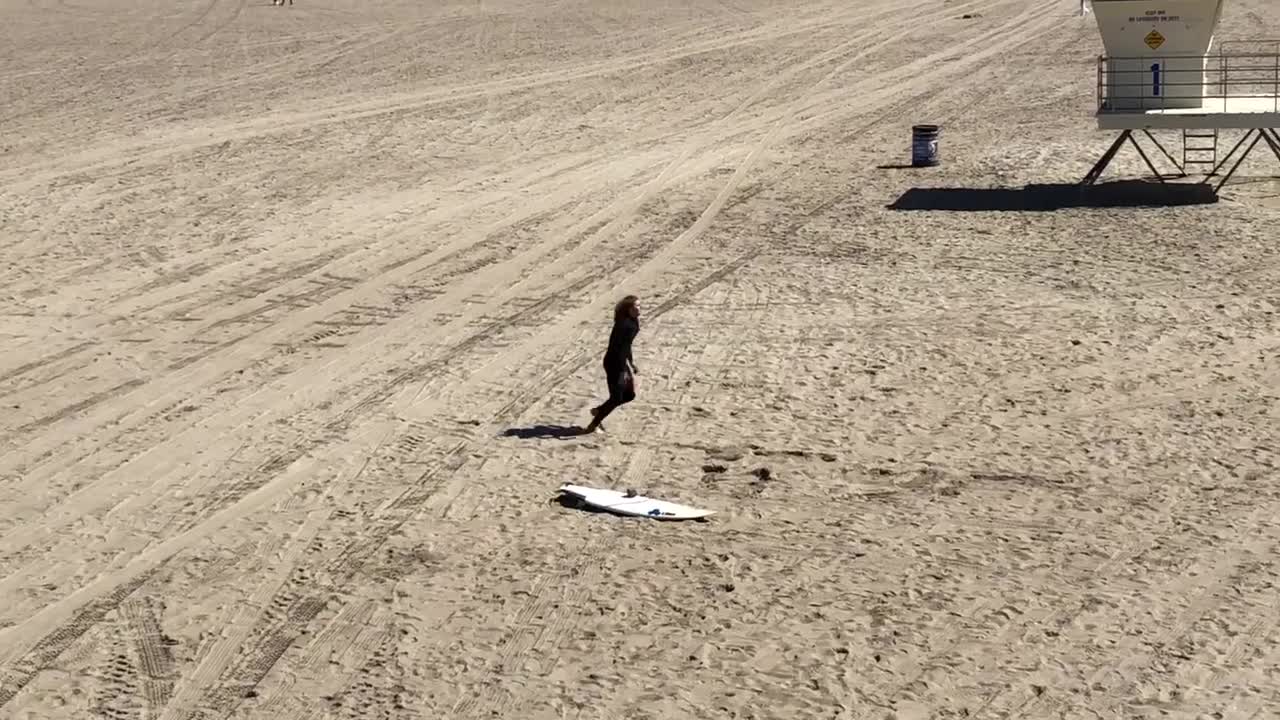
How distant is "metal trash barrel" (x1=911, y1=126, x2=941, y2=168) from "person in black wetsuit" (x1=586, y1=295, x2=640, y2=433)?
1296cm

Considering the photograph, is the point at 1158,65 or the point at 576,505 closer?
the point at 576,505

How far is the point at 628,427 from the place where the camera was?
47.3 feet

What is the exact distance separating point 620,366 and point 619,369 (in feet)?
0.08

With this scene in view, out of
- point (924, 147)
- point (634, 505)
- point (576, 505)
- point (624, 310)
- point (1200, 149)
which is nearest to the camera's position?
point (634, 505)

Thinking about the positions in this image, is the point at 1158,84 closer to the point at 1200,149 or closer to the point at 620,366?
the point at 1200,149

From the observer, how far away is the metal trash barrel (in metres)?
26.4

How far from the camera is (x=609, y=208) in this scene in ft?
78.8

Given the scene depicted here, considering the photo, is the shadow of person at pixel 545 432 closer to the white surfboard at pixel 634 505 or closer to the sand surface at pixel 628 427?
the sand surface at pixel 628 427

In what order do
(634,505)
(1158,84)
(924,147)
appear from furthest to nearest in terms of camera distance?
(924,147), (1158,84), (634,505)

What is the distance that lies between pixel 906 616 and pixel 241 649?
381cm

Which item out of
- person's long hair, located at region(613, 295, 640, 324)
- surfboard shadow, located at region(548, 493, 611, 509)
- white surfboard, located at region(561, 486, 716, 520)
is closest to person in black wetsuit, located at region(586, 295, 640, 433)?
person's long hair, located at region(613, 295, 640, 324)

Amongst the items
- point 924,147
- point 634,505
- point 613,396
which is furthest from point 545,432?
point 924,147

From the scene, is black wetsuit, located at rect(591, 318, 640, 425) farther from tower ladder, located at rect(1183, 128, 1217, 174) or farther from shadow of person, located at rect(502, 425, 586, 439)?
tower ladder, located at rect(1183, 128, 1217, 174)

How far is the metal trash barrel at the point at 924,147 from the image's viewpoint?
86.5 ft
